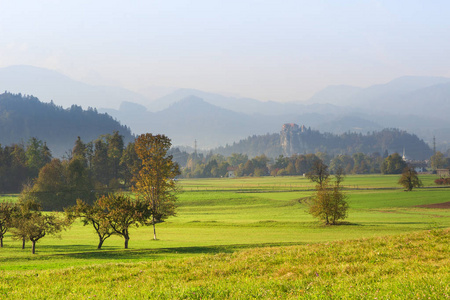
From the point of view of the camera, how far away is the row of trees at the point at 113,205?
42875 mm

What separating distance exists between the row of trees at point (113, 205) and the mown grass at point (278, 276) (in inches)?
888

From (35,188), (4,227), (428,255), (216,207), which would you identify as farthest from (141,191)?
(428,255)

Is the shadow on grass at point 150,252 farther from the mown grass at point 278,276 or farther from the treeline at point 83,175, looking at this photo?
the treeline at point 83,175

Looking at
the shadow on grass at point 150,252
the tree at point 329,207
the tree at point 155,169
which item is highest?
the tree at point 155,169

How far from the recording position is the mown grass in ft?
44.7

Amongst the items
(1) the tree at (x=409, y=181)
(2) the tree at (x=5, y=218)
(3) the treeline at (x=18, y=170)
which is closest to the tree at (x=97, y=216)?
(2) the tree at (x=5, y=218)

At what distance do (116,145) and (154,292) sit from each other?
138 m

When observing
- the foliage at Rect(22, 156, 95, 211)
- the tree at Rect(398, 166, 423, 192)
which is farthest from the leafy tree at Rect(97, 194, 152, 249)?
the tree at Rect(398, 166, 423, 192)

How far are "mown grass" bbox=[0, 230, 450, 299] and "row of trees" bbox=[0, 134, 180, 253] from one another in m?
22.5

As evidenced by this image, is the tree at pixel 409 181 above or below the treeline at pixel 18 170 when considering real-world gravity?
below

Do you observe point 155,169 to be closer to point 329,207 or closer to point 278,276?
point 329,207

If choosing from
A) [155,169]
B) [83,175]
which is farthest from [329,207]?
[83,175]

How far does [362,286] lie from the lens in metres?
13.8

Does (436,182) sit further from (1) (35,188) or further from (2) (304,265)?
(2) (304,265)
